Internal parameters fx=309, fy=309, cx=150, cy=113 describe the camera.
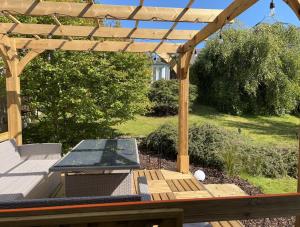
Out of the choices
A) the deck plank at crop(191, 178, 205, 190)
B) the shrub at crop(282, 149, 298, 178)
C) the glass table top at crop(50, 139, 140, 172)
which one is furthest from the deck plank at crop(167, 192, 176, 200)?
the shrub at crop(282, 149, 298, 178)

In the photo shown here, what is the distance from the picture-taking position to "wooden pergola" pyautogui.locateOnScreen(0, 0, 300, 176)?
12.6 feet

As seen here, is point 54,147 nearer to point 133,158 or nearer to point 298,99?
point 133,158

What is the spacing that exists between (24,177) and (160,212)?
10.4 feet

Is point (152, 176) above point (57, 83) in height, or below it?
below

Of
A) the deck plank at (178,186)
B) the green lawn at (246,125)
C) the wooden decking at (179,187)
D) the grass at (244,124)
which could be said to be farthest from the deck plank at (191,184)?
the grass at (244,124)

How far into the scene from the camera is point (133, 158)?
3.91m

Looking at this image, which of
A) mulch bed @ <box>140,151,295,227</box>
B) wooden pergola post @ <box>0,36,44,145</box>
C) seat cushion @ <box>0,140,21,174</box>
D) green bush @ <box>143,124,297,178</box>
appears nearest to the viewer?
mulch bed @ <box>140,151,295,227</box>

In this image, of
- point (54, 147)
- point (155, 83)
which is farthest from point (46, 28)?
point (155, 83)

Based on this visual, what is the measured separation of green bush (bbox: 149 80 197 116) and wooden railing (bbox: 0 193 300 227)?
1337 cm

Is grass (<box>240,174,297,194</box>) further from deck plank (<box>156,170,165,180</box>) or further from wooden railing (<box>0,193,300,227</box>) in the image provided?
wooden railing (<box>0,193,300,227</box>)

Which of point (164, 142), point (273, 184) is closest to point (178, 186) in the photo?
point (273, 184)

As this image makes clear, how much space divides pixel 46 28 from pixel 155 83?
1084cm

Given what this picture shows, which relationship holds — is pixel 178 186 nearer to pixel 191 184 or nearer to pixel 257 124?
pixel 191 184

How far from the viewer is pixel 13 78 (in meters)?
5.94
